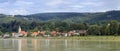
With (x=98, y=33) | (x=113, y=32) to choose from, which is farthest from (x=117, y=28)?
(x=98, y=33)

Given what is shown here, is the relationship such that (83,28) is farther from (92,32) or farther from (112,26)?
(112,26)

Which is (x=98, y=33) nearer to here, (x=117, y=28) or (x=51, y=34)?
(x=117, y=28)

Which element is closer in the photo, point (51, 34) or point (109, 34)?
point (109, 34)

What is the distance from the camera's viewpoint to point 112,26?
146500 mm

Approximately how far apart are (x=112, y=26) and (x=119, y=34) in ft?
23.6

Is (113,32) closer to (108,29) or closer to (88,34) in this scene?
(108,29)

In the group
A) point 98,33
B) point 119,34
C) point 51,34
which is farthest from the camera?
point 51,34

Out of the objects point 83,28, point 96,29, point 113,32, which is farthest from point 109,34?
point 83,28

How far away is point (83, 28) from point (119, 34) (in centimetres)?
5915

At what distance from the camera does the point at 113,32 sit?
142625 mm

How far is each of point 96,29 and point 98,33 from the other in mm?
3213

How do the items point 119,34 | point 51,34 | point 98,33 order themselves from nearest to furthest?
1. point 119,34
2. point 98,33
3. point 51,34

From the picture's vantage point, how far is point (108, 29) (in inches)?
5689

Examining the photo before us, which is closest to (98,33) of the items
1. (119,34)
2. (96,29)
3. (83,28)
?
(96,29)
